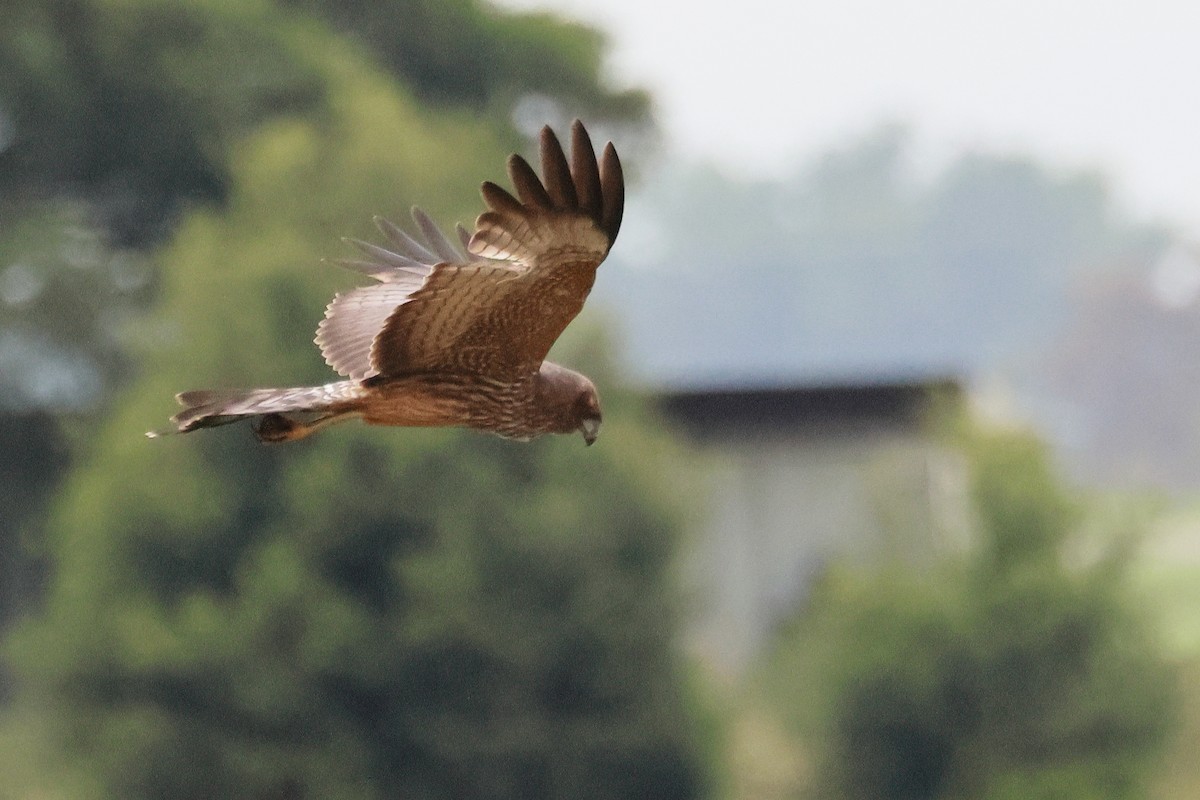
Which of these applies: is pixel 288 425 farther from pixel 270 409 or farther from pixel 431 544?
pixel 431 544

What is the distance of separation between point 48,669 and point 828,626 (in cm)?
457

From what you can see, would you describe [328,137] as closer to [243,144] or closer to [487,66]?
[243,144]

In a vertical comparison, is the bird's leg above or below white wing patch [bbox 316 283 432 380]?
below

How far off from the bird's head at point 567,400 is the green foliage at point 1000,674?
9193 millimetres

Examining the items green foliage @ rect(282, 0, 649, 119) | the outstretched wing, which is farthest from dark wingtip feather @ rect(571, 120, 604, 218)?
green foliage @ rect(282, 0, 649, 119)

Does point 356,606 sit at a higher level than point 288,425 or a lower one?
higher

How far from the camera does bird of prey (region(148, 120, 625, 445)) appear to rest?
2.89 metres

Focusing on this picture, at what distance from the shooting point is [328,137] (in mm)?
14281

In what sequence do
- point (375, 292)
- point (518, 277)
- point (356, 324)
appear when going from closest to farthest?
point (518, 277), point (356, 324), point (375, 292)

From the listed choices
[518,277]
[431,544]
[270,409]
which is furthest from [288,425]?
[431,544]

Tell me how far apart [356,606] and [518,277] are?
9.65 meters

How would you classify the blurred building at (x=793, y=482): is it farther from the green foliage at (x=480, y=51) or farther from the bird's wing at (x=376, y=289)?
the bird's wing at (x=376, y=289)

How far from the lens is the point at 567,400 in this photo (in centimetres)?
338

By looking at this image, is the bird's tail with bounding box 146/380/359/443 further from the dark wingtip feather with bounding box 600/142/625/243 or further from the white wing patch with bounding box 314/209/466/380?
the dark wingtip feather with bounding box 600/142/625/243
